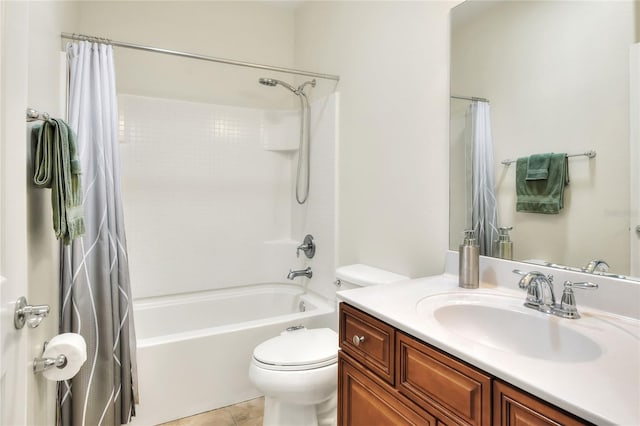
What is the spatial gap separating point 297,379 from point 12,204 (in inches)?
46.2

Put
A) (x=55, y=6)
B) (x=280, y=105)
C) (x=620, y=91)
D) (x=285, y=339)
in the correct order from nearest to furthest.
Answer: (x=620, y=91)
(x=55, y=6)
(x=285, y=339)
(x=280, y=105)

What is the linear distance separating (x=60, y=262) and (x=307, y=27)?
2347 mm

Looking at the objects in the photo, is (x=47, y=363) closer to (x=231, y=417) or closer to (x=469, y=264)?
(x=231, y=417)

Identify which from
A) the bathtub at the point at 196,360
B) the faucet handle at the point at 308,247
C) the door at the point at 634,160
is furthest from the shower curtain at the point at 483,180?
the faucet handle at the point at 308,247

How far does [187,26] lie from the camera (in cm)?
259

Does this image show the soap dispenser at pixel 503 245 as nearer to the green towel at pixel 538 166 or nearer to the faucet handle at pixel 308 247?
the green towel at pixel 538 166

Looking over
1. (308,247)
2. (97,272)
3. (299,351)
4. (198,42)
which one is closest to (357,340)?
(299,351)

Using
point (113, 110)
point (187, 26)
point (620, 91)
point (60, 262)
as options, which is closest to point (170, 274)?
point (60, 262)

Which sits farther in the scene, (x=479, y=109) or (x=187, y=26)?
(x=187, y=26)

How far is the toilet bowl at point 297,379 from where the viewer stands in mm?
1464

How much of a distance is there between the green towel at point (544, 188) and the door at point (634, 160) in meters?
0.17

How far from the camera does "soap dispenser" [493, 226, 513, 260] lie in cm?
126

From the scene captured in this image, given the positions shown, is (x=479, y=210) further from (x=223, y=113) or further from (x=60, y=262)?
(x=223, y=113)

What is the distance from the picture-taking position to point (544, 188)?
116 cm
